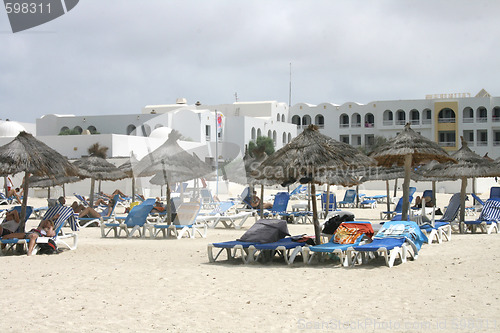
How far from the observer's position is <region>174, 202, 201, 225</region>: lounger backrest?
14.6m

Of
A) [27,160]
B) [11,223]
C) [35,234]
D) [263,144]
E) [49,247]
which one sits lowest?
[49,247]

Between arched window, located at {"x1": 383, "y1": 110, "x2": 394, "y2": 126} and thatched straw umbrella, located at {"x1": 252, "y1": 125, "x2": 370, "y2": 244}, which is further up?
arched window, located at {"x1": 383, "y1": 110, "x2": 394, "y2": 126}

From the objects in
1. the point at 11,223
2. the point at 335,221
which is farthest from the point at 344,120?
the point at 11,223

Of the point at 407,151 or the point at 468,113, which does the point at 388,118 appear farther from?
the point at 407,151

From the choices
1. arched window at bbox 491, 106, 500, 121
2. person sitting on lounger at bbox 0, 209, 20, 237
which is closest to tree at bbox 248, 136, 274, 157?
arched window at bbox 491, 106, 500, 121

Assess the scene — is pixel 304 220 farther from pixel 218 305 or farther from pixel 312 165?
pixel 218 305

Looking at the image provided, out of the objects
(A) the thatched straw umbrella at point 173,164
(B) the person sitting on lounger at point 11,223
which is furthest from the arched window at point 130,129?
(B) the person sitting on lounger at point 11,223

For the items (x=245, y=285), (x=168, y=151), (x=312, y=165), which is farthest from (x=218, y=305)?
(x=168, y=151)

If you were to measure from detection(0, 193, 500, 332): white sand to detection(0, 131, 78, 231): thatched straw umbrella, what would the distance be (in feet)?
5.87

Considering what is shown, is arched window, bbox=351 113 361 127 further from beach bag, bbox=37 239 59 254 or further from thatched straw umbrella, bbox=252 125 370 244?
beach bag, bbox=37 239 59 254

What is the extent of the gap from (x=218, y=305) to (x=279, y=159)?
13.4 ft

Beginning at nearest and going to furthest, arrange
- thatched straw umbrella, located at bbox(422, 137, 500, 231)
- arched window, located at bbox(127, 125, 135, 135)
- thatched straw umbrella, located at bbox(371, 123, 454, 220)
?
thatched straw umbrella, located at bbox(371, 123, 454, 220) < thatched straw umbrella, located at bbox(422, 137, 500, 231) < arched window, located at bbox(127, 125, 135, 135)

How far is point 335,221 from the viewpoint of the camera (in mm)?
10609

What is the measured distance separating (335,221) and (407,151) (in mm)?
3447
